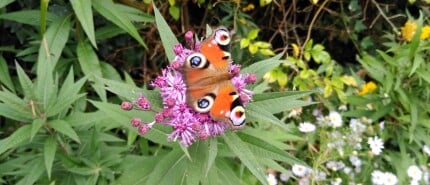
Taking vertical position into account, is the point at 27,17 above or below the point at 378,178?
above

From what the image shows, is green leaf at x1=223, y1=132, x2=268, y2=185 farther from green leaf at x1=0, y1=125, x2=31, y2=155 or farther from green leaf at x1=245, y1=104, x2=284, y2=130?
green leaf at x1=0, y1=125, x2=31, y2=155

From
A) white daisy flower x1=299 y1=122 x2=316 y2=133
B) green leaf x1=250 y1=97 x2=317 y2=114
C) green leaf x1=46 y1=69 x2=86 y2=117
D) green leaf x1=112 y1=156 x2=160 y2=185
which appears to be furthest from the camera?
white daisy flower x1=299 y1=122 x2=316 y2=133

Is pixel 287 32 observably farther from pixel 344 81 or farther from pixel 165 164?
pixel 165 164

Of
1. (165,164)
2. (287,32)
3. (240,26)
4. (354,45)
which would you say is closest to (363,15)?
(354,45)

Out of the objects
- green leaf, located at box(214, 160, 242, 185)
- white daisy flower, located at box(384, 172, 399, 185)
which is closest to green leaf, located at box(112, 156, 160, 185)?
green leaf, located at box(214, 160, 242, 185)

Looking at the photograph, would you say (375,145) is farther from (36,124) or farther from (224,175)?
(36,124)

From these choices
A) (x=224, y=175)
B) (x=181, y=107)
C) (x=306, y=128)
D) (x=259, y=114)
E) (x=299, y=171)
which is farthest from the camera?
(x=306, y=128)

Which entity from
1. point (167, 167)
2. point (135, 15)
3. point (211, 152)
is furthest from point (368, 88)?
point (211, 152)
